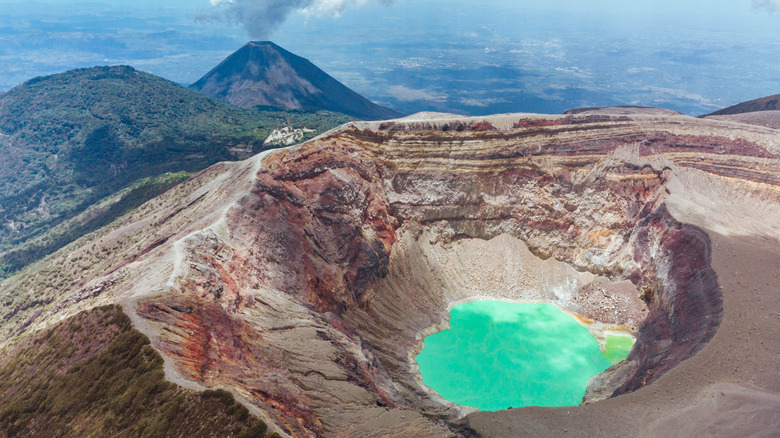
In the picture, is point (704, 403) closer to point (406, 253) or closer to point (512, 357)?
point (512, 357)

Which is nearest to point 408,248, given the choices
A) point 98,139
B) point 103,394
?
point 103,394

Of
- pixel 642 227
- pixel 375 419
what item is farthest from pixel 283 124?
pixel 375 419

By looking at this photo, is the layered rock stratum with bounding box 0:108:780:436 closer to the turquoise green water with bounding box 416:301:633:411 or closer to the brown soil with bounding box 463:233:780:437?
the brown soil with bounding box 463:233:780:437

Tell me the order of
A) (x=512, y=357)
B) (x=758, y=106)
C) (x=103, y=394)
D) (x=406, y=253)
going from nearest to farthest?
1. (x=103, y=394)
2. (x=512, y=357)
3. (x=406, y=253)
4. (x=758, y=106)

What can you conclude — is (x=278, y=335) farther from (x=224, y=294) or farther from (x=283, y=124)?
(x=283, y=124)

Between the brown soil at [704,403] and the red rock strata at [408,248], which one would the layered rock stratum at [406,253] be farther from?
the brown soil at [704,403]

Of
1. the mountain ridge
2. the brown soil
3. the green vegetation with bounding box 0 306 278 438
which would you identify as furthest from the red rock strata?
the mountain ridge

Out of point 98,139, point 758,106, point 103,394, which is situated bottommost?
point 103,394
